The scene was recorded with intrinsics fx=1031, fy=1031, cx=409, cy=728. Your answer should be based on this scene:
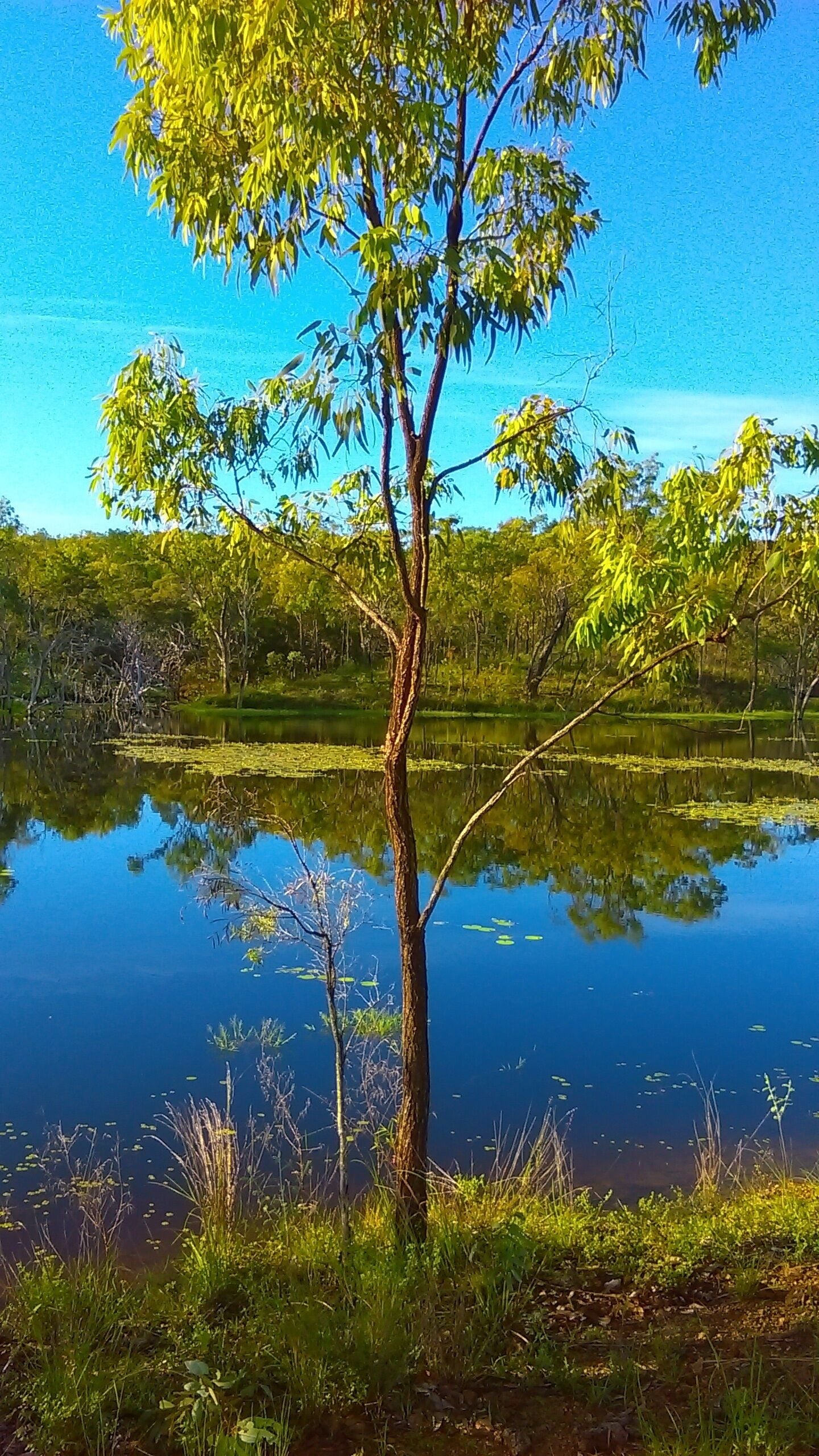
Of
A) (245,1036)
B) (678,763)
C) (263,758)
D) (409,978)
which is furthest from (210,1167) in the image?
(678,763)

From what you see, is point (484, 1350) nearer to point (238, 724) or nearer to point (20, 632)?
point (238, 724)

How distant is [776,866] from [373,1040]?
1099 centimetres

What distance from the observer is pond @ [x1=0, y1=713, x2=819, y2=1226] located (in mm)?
7770

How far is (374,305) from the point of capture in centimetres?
352

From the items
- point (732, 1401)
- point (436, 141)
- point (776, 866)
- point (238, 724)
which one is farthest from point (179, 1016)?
point (238, 724)

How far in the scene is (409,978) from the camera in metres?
4.58

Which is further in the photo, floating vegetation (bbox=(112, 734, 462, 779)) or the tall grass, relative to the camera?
floating vegetation (bbox=(112, 734, 462, 779))

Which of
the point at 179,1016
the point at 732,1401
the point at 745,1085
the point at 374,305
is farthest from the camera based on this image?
the point at 179,1016

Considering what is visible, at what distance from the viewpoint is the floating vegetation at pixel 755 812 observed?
21.7 metres

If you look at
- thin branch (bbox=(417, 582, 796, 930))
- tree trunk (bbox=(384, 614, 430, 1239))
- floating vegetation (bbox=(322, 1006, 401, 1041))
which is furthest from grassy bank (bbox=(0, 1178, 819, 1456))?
floating vegetation (bbox=(322, 1006, 401, 1041))

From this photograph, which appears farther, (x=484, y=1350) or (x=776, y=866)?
(x=776, y=866)

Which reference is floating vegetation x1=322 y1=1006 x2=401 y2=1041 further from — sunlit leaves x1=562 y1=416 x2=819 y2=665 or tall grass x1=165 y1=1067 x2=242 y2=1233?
sunlit leaves x1=562 y1=416 x2=819 y2=665

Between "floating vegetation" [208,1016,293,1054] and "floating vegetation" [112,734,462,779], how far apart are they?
14.6 m

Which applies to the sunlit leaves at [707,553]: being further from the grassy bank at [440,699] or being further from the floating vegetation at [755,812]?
the grassy bank at [440,699]
